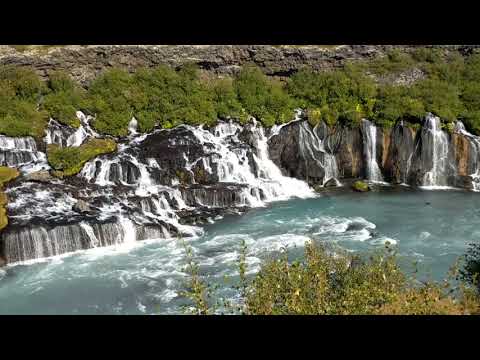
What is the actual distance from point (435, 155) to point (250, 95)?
12.6m

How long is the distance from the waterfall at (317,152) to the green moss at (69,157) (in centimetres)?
1188

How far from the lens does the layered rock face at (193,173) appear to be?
2197cm

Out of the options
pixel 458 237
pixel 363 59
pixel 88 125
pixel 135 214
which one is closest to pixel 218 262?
pixel 135 214

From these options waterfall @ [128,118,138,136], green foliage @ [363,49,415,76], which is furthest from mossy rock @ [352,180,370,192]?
waterfall @ [128,118,138,136]

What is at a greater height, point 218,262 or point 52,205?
point 52,205

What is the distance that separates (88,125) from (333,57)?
60.7 ft

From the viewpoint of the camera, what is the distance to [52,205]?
75.7ft

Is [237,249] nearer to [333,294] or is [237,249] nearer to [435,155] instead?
[333,294]

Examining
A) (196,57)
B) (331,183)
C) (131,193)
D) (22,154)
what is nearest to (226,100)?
(196,57)

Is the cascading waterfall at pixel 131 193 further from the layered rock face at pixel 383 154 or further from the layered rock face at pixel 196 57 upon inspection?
the layered rock face at pixel 196 57

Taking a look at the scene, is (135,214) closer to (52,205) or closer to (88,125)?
(52,205)

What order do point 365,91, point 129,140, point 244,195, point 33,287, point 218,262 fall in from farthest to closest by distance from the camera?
point 365,91 → point 129,140 → point 244,195 → point 218,262 → point 33,287

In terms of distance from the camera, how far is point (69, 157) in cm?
2712

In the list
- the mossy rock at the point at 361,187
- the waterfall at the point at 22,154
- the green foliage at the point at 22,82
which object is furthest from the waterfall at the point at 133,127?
the mossy rock at the point at 361,187
